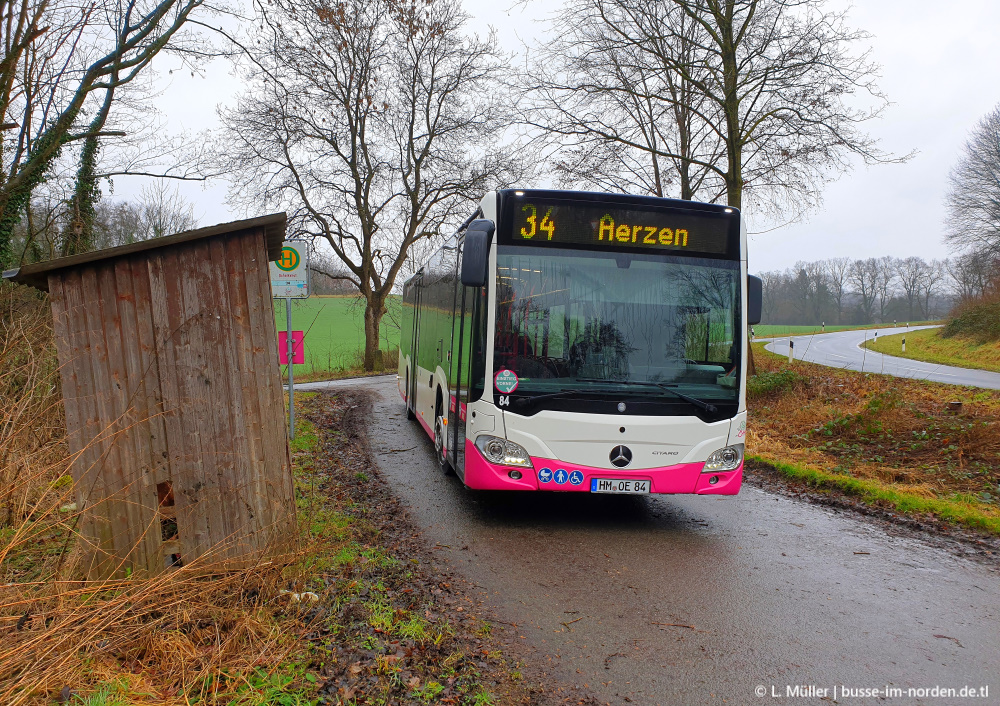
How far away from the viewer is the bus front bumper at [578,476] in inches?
238

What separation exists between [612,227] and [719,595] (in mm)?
3275

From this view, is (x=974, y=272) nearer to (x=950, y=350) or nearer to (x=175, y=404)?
(x=950, y=350)

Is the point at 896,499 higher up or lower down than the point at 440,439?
lower down

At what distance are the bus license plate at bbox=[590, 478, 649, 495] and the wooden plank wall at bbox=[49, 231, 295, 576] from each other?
104 inches

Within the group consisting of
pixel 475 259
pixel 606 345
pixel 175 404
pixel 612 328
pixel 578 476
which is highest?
pixel 475 259

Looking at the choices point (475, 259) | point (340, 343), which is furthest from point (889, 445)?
point (340, 343)

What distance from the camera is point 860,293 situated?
8206cm

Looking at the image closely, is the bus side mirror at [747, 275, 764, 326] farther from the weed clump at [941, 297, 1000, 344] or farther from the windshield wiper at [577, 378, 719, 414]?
the weed clump at [941, 297, 1000, 344]

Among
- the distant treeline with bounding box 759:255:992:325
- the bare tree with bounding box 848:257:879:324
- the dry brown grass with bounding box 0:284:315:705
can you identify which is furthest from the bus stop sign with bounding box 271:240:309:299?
the bare tree with bounding box 848:257:879:324

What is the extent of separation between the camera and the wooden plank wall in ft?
13.9

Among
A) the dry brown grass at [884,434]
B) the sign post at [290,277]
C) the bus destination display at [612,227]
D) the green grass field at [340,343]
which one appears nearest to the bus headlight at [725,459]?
the bus destination display at [612,227]

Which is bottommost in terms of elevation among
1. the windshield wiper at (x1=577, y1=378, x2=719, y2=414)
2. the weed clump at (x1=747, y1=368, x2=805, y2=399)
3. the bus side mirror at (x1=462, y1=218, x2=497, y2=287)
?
the weed clump at (x1=747, y1=368, x2=805, y2=399)

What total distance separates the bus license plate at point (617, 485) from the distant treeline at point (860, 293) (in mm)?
67512

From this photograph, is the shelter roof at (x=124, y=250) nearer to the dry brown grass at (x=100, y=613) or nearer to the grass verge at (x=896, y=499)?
the dry brown grass at (x=100, y=613)
